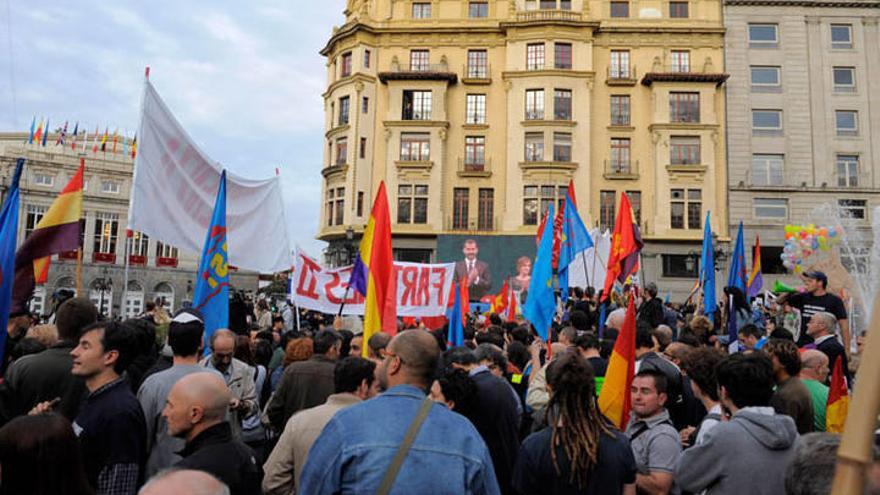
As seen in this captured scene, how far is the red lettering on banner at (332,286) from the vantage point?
41.6ft

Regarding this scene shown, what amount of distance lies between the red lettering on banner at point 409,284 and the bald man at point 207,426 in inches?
383

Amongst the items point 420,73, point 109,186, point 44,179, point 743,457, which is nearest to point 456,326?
point 743,457

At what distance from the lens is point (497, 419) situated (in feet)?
17.9

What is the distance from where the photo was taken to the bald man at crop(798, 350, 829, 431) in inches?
193

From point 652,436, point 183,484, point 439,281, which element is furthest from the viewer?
point 439,281

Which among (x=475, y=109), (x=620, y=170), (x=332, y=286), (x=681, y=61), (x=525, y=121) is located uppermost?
(x=681, y=61)

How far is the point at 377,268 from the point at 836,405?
14.5ft

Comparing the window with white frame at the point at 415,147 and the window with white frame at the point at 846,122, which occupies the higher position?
the window with white frame at the point at 846,122

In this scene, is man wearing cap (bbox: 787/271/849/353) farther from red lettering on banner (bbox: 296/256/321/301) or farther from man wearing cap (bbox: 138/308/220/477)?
red lettering on banner (bbox: 296/256/321/301)

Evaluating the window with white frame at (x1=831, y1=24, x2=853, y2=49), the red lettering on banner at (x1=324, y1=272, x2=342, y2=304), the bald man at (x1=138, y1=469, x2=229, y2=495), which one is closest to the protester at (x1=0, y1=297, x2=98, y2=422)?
the bald man at (x1=138, y1=469, x2=229, y2=495)

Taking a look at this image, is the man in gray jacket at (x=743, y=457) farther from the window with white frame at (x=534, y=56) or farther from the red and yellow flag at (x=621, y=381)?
the window with white frame at (x=534, y=56)

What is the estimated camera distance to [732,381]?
3.78 m

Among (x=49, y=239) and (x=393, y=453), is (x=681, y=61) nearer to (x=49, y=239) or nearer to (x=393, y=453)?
(x=49, y=239)

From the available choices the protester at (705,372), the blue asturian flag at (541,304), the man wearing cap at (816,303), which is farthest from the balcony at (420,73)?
the protester at (705,372)
